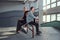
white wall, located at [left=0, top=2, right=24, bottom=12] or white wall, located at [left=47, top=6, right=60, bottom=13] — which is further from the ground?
white wall, located at [left=0, top=2, right=24, bottom=12]

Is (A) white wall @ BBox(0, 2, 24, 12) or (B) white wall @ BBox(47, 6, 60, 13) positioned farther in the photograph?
(A) white wall @ BBox(0, 2, 24, 12)

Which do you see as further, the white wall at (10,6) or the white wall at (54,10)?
the white wall at (10,6)

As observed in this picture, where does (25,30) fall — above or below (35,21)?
below

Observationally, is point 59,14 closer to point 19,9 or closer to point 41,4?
point 41,4

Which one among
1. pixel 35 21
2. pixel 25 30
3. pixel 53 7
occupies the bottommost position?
pixel 25 30

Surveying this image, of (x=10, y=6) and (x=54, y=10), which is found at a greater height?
(x=10, y=6)

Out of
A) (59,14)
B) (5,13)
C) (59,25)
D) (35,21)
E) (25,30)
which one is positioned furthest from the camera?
(5,13)

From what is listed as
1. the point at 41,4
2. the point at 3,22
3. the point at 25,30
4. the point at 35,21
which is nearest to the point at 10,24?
the point at 3,22

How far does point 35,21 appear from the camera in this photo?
477 cm

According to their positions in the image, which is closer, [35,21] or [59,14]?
[35,21]

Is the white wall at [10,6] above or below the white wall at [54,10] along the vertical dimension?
above

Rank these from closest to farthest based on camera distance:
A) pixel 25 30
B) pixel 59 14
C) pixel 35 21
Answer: pixel 35 21, pixel 25 30, pixel 59 14

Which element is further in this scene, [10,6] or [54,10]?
[10,6]

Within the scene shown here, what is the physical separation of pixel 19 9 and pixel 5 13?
75cm
